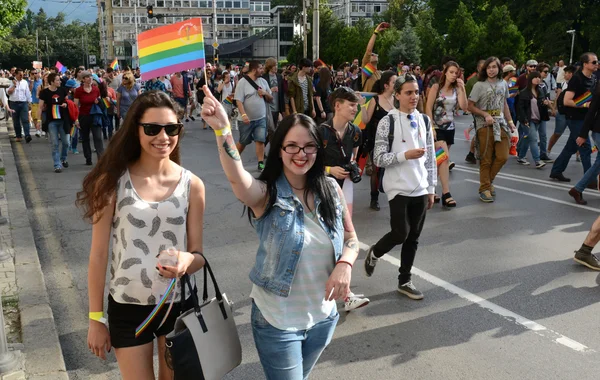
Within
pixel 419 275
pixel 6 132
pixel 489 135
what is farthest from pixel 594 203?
pixel 6 132

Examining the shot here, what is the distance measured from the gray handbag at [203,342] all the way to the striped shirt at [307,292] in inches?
7.3

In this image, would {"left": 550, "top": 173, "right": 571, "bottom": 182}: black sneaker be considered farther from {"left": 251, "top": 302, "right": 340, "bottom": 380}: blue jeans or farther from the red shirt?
{"left": 251, "top": 302, "right": 340, "bottom": 380}: blue jeans

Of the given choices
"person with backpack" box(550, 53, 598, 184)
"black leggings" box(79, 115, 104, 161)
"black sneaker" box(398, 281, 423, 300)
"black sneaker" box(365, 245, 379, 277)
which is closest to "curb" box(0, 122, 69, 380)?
"black sneaker" box(365, 245, 379, 277)

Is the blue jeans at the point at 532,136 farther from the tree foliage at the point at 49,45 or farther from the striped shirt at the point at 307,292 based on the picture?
the tree foliage at the point at 49,45

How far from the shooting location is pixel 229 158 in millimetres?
2705

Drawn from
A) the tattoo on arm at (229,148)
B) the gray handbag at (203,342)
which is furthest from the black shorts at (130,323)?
the tattoo on arm at (229,148)

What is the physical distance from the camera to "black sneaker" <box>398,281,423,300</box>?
210 inches

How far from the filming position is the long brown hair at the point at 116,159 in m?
2.75

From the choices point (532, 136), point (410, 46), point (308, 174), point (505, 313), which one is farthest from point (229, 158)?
point (410, 46)

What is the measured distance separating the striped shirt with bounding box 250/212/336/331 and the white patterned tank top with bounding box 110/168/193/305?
482mm

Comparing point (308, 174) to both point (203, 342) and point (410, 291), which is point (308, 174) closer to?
point (203, 342)

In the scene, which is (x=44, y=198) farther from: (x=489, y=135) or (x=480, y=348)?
(x=480, y=348)

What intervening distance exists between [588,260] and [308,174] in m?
4.22

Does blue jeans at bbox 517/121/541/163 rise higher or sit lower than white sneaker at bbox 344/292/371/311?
higher
